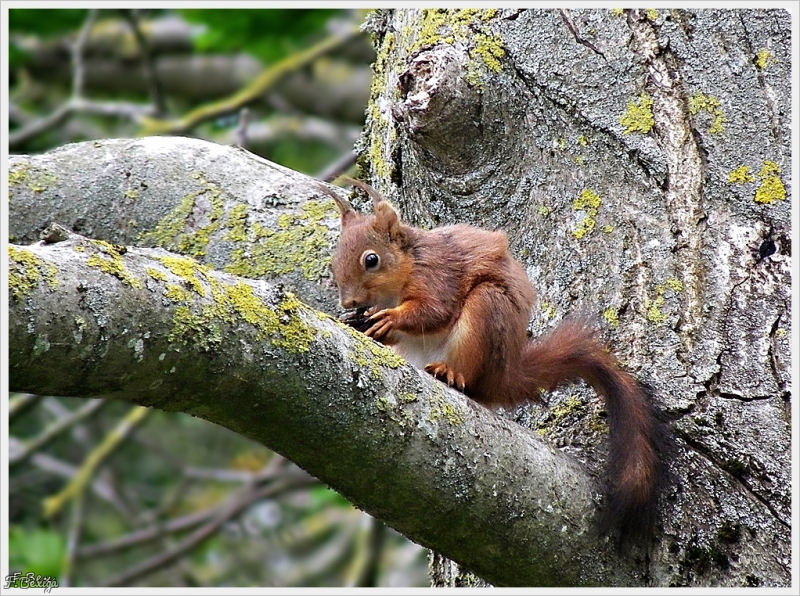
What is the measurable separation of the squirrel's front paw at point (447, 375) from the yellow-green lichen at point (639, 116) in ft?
2.49

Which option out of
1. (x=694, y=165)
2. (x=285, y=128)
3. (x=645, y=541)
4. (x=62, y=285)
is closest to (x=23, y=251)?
(x=62, y=285)

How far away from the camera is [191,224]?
2891mm

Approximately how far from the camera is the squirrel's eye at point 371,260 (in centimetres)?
280

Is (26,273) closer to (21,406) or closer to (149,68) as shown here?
(21,406)

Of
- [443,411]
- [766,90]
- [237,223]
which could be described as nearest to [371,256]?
[237,223]

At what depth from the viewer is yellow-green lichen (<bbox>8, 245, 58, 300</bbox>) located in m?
1.37

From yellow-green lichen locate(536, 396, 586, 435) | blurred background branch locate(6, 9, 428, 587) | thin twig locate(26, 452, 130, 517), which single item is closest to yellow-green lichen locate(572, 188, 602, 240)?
yellow-green lichen locate(536, 396, 586, 435)

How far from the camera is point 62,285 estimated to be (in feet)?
4.67

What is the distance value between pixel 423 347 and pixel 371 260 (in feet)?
1.00

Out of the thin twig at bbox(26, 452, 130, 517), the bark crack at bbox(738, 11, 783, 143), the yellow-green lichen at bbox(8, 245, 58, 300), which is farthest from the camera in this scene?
the thin twig at bbox(26, 452, 130, 517)

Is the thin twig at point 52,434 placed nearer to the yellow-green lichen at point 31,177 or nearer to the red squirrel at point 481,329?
the yellow-green lichen at point 31,177

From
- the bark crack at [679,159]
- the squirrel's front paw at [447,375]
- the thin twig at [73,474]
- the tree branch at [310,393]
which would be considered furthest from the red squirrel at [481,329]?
the thin twig at [73,474]

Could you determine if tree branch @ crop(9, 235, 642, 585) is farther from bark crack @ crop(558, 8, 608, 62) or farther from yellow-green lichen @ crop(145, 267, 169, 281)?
bark crack @ crop(558, 8, 608, 62)

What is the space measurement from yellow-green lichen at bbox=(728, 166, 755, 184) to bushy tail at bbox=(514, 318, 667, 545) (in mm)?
512
